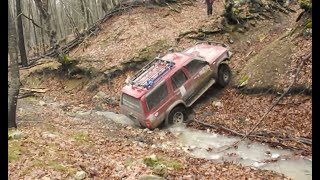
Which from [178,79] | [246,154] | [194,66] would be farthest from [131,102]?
[246,154]

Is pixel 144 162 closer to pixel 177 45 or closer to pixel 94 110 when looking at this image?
pixel 94 110

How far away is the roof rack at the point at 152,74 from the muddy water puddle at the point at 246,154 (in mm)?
1947

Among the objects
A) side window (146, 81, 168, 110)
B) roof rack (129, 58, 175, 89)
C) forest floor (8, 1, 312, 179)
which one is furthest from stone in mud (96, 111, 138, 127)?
roof rack (129, 58, 175, 89)

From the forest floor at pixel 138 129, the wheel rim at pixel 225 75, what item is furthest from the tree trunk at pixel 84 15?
the wheel rim at pixel 225 75

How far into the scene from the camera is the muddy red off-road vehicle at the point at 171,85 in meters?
12.2

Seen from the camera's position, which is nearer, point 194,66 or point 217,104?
point 194,66

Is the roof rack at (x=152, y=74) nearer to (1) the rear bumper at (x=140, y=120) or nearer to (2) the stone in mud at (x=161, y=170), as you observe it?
(1) the rear bumper at (x=140, y=120)

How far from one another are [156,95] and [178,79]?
110cm

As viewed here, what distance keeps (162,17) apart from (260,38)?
7605 millimetres

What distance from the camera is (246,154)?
991cm

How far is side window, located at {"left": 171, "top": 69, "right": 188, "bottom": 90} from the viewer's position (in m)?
12.6

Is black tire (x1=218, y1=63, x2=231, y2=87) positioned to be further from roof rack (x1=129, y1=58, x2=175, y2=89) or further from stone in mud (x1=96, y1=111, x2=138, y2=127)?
stone in mud (x1=96, y1=111, x2=138, y2=127)

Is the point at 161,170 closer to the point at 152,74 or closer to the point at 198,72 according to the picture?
the point at 152,74
